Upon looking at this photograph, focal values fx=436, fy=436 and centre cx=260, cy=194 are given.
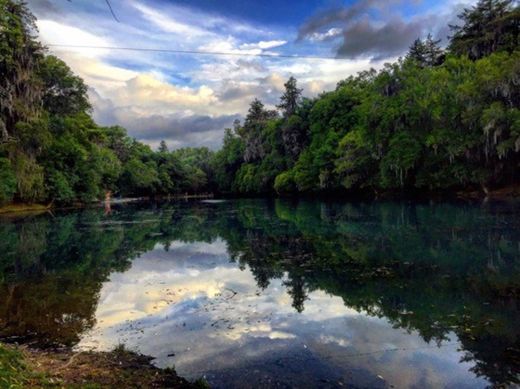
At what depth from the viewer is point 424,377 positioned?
5.87 metres

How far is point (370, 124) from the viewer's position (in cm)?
4872

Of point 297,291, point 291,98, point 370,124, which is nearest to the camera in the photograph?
point 297,291

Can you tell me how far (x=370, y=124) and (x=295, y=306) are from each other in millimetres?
42082

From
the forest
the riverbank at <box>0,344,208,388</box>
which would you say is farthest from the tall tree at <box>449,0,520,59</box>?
the riverbank at <box>0,344,208,388</box>

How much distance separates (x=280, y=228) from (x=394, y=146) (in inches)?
986

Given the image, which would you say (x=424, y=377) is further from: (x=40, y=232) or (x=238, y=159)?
(x=238, y=159)

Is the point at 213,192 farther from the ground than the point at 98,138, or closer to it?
closer to it

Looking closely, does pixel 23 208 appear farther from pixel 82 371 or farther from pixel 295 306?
pixel 82 371

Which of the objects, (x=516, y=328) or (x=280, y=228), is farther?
(x=280, y=228)

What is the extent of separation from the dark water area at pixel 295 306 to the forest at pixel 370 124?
72.2ft

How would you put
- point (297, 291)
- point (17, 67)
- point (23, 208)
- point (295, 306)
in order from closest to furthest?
point (295, 306) < point (297, 291) < point (17, 67) < point (23, 208)

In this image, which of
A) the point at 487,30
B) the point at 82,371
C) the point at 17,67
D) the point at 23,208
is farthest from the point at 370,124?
the point at 82,371

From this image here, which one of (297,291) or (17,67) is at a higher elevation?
(17,67)

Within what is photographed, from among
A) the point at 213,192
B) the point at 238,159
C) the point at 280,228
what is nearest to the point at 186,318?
the point at 280,228
